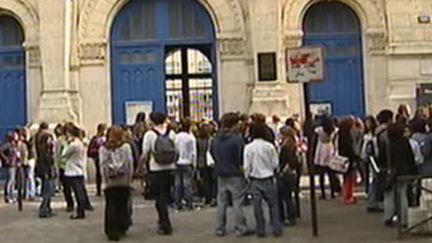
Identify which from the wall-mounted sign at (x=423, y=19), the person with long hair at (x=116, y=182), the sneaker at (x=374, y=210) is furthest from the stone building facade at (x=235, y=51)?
the person with long hair at (x=116, y=182)

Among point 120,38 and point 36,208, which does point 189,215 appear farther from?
point 120,38

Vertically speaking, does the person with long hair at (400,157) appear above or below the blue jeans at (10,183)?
above

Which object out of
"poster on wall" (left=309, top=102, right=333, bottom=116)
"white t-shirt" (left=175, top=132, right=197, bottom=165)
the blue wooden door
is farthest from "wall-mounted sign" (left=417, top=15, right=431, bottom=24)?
"white t-shirt" (left=175, top=132, right=197, bottom=165)

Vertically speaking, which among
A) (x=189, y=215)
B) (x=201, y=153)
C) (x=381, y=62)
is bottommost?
(x=189, y=215)

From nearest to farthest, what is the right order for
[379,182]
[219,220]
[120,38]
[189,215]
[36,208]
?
[219,220]
[379,182]
[189,215]
[36,208]
[120,38]

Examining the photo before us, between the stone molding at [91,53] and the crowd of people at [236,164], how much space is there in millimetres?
6830

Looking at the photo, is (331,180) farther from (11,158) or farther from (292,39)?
(11,158)

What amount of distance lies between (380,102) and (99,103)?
327 inches

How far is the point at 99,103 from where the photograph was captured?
24.2 m

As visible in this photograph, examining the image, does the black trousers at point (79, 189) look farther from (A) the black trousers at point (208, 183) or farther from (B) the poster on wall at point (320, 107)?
(B) the poster on wall at point (320, 107)

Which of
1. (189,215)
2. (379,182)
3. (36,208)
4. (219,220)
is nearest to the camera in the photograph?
(219,220)

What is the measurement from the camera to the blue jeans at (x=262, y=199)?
12922mm

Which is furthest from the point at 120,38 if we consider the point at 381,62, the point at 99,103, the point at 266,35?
the point at 381,62

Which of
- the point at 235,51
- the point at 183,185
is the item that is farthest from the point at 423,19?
the point at 183,185
